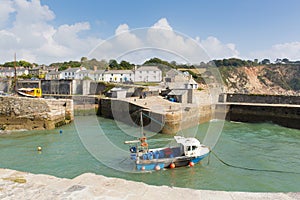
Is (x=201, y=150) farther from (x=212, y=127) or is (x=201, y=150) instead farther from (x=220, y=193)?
(x=212, y=127)

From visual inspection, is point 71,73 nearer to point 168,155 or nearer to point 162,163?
point 168,155

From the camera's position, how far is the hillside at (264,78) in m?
75.0

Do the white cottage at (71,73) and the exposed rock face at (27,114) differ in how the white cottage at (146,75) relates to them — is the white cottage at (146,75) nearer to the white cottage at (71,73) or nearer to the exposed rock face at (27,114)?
the exposed rock face at (27,114)

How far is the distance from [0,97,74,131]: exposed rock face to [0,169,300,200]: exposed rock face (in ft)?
53.8

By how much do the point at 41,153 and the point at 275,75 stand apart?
88.1 m

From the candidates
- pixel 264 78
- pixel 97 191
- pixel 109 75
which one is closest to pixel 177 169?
pixel 97 191

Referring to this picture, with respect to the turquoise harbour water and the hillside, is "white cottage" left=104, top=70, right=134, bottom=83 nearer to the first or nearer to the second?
the turquoise harbour water

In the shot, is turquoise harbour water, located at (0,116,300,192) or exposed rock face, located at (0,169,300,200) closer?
exposed rock face, located at (0,169,300,200)

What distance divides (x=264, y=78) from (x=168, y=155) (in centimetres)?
8385

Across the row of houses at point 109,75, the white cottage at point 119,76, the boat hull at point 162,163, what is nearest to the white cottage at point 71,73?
the row of houses at point 109,75

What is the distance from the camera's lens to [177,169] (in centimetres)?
1044

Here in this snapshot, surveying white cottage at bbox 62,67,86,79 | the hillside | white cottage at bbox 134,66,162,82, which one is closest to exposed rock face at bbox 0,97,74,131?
white cottage at bbox 134,66,162,82

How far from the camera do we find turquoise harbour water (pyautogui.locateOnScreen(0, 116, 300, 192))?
30.1 feet

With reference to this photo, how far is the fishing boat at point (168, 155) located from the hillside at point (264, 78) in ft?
210
